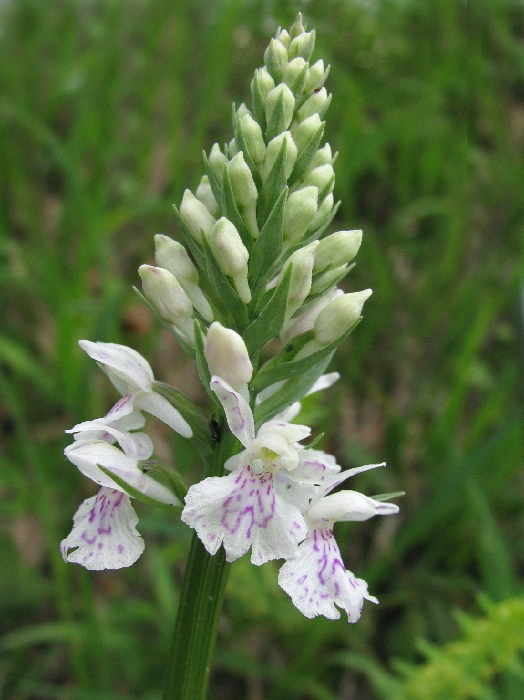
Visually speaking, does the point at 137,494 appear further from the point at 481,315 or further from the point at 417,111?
the point at 417,111

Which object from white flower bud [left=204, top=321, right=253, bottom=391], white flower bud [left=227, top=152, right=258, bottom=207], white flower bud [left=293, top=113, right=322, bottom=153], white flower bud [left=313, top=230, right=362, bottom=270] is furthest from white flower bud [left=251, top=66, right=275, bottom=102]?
white flower bud [left=204, top=321, right=253, bottom=391]

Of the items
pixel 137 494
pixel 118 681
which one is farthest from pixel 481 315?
pixel 137 494

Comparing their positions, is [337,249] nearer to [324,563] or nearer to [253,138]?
[253,138]

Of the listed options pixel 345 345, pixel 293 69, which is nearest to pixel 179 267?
pixel 293 69

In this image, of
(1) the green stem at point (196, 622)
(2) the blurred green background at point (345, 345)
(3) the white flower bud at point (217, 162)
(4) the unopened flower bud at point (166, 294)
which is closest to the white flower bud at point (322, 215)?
(3) the white flower bud at point (217, 162)

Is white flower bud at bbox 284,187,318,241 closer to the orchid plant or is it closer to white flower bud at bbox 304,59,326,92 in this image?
the orchid plant

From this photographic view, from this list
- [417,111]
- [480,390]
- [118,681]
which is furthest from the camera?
[417,111]

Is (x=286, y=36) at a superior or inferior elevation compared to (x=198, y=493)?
Answer: superior
